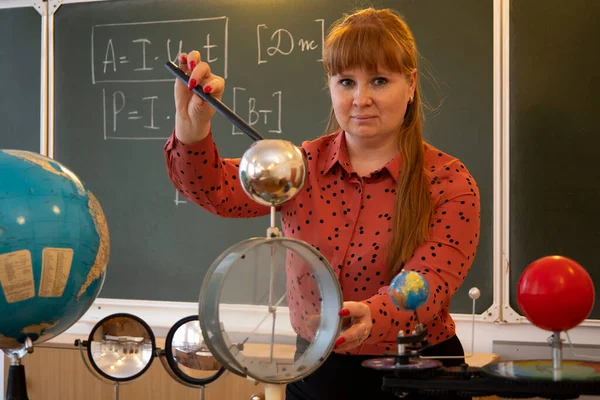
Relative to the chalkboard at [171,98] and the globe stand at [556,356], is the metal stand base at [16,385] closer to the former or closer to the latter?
the globe stand at [556,356]

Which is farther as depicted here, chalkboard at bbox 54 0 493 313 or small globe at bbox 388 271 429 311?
chalkboard at bbox 54 0 493 313

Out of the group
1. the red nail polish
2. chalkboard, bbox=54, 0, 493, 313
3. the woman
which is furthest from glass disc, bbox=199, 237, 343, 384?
chalkboard, bbox=54, 0, 493, 313

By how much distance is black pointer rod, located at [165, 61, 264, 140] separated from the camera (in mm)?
1269

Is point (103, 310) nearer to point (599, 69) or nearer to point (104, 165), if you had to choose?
point (104, 165)

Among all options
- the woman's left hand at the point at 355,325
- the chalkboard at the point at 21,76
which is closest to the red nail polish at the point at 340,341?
the woman's left hand at the point at 355,325

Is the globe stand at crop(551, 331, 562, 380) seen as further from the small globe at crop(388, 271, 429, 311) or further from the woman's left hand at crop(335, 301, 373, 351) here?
the woman's left hand at crop(335, 301, 373, 351)

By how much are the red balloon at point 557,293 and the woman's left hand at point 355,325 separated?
0.31 meters

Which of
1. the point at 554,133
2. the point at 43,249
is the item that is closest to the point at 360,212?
the point at 43,249

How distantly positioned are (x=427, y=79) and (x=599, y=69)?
607mm

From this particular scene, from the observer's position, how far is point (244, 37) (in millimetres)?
3311

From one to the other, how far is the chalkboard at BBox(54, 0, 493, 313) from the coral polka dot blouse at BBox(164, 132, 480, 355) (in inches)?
57.4

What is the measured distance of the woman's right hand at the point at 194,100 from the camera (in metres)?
1.35

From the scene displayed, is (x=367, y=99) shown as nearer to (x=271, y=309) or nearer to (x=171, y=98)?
(x=271, y=309)

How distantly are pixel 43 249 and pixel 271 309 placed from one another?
0.39m
